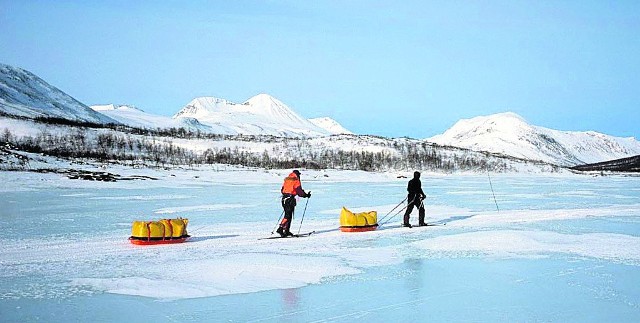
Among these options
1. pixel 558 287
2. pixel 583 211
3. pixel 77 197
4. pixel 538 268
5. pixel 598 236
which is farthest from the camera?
pixel 77 197

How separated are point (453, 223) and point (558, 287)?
843cm

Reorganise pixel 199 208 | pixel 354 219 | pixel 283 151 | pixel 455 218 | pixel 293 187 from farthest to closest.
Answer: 1. pixel 283 151
2. pixel 199 208
3. pixel 455 218
4. pixel 354 219
5. pixel 293 187

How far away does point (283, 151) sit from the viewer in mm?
116812

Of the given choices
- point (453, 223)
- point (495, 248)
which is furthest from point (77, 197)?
point (495, 248)

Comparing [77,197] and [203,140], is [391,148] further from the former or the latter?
[77,197]

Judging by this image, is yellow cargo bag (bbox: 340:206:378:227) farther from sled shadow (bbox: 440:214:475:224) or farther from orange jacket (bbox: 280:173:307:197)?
sled shadow (bbox: 440:214:475:224)

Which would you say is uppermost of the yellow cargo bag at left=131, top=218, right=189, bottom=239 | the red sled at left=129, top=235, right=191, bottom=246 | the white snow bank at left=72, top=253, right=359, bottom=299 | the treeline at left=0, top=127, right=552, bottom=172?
the treeline at left=0, top=127, right=552, bottom=172

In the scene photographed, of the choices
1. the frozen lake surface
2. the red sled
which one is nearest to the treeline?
the frozen lake surface

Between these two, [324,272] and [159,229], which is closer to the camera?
[324,272]

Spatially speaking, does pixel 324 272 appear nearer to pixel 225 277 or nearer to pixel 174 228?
pixel 225 277

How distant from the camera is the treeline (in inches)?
3807

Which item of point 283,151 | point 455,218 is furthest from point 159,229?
point 283,151

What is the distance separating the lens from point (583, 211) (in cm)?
1973

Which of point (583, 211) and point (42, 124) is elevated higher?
point (42, 124)
